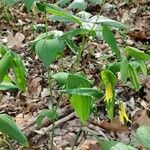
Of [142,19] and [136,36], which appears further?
[142,19]

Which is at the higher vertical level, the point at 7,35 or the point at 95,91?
the point at 95,91

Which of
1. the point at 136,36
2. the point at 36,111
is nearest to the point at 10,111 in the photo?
the point at 36,111

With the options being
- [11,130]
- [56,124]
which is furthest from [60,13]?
[56,124]

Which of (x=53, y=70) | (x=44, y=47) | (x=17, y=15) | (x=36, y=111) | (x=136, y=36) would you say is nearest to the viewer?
(x=44, y=47)

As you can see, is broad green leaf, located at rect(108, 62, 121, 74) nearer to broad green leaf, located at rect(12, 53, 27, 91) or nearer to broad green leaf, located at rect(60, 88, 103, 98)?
broad green leaf, located at rect(60, 88, 103, 98)

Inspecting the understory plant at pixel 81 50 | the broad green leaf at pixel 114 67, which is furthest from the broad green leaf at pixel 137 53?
the broad green leaf at pixel 114 67

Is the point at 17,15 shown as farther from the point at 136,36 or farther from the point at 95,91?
the point at 95,91

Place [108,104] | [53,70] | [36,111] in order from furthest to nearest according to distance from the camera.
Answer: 1. [53,70]
2. [36,111]
3. [108,104]
